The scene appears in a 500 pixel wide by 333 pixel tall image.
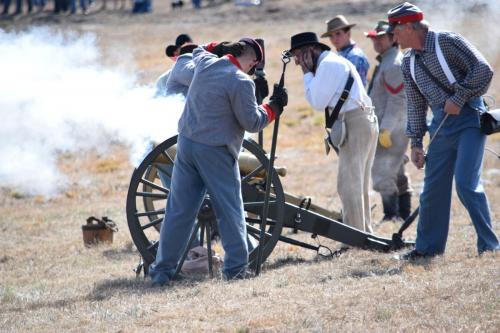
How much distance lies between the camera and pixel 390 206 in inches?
380

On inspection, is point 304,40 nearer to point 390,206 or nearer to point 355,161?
point 355,161

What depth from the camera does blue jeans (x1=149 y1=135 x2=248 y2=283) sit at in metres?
6.37

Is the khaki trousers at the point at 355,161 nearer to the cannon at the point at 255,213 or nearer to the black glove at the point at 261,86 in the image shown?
the cannon at the point at 255,213

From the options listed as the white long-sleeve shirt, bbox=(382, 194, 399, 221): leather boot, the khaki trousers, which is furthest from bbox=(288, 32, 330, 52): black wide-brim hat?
bbox=(382, 194, 399, 221): leather boot

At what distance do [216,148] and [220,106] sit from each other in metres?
0.30

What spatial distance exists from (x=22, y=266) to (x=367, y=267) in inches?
133

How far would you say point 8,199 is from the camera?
13141mm

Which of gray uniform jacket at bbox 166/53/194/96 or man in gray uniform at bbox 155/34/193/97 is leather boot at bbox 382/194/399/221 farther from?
gray uniform jacket at bbox 166/53/194/96

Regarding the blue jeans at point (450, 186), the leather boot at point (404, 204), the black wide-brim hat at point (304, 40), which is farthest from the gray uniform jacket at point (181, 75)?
the leather boot at point (404, 204)

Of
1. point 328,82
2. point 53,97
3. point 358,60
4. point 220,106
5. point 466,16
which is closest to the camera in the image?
point 220,106

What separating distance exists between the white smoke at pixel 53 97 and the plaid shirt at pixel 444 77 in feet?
8.51

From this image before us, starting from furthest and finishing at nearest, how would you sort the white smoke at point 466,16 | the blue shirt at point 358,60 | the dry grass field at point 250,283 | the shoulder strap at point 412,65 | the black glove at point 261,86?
the white smoke at point 466,16
the blue shirt at point 358,60
the black glove at point 261,86
the shoulder strap at point 412,65
the dry grass field at point 250,283

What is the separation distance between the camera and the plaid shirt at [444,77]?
6387 mm

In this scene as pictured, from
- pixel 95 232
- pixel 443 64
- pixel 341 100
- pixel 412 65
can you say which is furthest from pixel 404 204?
pixel 443 64
